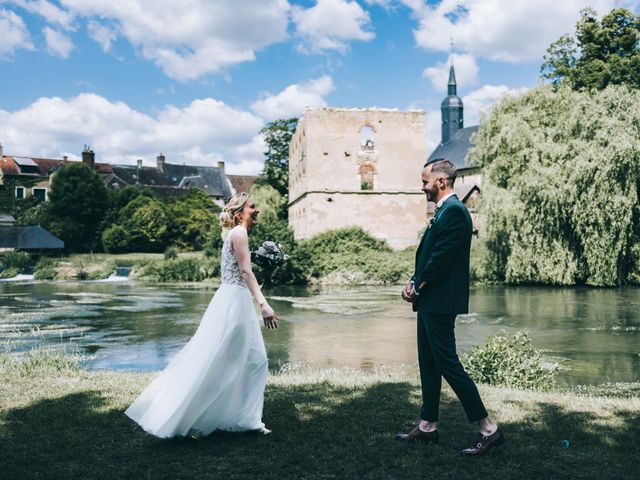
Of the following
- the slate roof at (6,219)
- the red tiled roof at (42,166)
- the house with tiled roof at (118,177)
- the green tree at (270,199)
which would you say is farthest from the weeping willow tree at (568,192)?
the red tiled roof at (42,166)

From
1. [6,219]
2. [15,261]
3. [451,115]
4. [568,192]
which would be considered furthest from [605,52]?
[6,219]

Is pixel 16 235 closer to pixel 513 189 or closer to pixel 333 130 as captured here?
pixel 333 130

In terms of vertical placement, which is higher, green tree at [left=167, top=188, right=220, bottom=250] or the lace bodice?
green tree at [left=167, top=188, right=220, bottom=250]

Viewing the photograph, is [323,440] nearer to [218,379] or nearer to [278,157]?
[218,379]

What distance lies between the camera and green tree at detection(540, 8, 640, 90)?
29188mm

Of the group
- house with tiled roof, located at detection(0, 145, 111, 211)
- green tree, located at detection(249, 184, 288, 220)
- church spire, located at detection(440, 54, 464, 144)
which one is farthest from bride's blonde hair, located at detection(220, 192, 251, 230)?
church spire, located at detection(440, 54, 464, 144)

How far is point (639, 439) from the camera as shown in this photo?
15.0 ft

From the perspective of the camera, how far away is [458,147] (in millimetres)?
67000

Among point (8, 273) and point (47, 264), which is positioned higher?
point (47, 264)

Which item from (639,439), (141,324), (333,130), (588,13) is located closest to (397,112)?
(333,130)

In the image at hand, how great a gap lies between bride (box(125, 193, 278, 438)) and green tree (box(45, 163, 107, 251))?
49968mm

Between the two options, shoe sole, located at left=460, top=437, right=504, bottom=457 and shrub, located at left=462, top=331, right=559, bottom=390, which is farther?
shrub, located at left=462, top=331, right=559, bottom=390

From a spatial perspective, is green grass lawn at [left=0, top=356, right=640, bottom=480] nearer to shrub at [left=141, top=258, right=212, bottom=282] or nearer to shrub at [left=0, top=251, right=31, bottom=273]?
shrub at [left=141, top=258, right=212, bottom=282]

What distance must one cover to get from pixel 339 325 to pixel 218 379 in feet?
39.3
